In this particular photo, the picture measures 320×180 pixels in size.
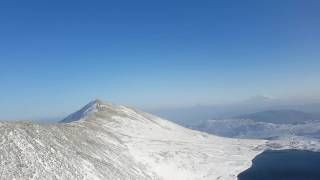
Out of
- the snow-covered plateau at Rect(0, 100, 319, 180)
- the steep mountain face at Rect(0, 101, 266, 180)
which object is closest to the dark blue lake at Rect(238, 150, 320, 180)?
the snow-covered plateau at Rect(0, 100, 319, 180)

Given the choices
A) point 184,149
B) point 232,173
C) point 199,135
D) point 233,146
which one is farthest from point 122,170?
point 199,135

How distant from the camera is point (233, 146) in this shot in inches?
5586

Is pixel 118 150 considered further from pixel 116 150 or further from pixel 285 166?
pixel 285 166

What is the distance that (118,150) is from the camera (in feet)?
325

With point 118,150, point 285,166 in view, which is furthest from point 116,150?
point 285,166

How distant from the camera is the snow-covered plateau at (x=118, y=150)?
6681 cm

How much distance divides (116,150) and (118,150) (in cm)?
98

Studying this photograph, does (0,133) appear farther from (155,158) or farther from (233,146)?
(233,146)

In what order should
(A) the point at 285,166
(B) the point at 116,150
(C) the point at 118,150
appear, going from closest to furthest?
(B) the point at 116,150 → (C) the point at 118,150 → (A) the point at 285,166

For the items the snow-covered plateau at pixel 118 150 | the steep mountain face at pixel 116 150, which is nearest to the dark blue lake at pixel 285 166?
the snow-covered plateau at pixel 118 150

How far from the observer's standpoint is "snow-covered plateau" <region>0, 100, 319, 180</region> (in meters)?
66.8

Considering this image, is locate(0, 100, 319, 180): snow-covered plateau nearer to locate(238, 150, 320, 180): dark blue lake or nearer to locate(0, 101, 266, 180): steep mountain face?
locate(0, 101, 266, 180): steep mountain face

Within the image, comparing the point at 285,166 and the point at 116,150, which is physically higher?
the point at 116,150

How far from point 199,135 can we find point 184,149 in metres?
41.5
